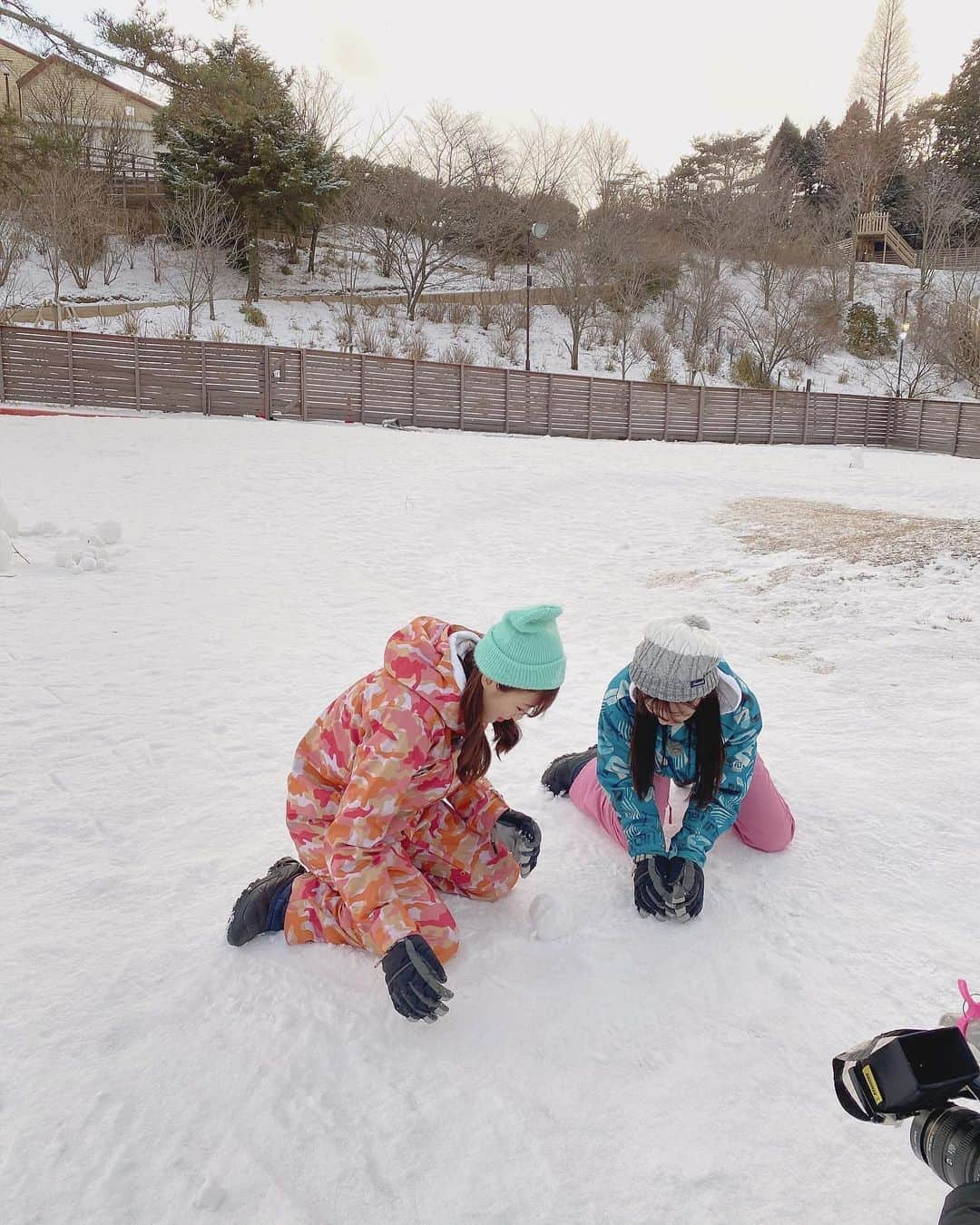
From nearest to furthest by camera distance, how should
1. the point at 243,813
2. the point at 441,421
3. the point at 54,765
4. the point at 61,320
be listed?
the point at 243,813
the point at 54,765
the point at 441,421
the point at 61,320

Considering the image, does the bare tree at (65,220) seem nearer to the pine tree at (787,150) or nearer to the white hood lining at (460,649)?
the white hood lining at (460,649)

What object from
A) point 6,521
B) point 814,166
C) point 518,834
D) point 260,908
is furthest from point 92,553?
point 814,166

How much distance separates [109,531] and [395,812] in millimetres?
5728

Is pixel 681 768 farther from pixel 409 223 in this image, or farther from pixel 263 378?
pixel 409 223

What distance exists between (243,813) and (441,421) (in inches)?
598

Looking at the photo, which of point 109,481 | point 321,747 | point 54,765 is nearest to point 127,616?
point 54,765

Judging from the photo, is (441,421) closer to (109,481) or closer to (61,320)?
(109,481)

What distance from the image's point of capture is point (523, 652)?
1.71 meters

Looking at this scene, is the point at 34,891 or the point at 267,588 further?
the point at 267,588

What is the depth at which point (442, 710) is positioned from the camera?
1.80 metres

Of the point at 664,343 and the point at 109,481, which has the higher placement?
the point at 664,343

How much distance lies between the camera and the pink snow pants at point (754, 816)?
8.05ft

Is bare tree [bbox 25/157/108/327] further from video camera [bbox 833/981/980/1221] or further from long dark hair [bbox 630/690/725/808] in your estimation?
A: video camera [bbox 833/981/980/1221]

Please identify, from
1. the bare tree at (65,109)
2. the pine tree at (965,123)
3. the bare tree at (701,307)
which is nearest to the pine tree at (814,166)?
the pine tree at (965,123)
